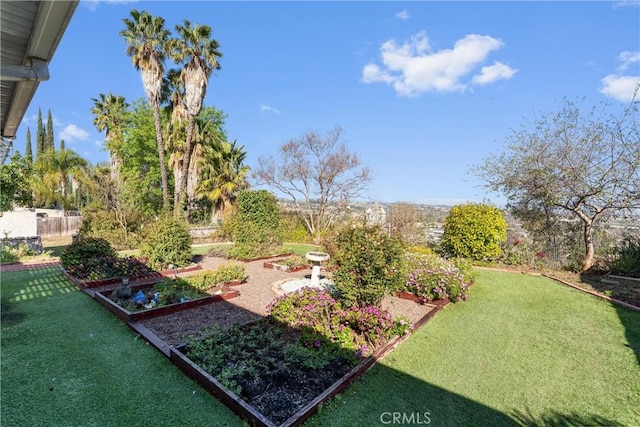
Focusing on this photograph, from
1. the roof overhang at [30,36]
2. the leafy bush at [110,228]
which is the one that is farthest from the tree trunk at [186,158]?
the roof overhang at [30,36]

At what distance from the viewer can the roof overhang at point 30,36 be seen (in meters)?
1.57

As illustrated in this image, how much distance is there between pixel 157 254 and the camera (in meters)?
7.61

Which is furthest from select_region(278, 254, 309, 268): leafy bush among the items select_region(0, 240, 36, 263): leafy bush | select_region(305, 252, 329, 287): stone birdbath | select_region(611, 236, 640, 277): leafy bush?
select_region(611, 236, 640, 277): leafy bush

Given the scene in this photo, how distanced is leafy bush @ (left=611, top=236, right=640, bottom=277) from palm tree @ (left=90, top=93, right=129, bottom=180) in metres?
25.8

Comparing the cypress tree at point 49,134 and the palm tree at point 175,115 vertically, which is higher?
the cypress tree at point 49,134

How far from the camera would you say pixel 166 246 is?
7707mm

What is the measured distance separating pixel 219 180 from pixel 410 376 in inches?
645

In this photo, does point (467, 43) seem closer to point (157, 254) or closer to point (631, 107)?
point (631, 107)

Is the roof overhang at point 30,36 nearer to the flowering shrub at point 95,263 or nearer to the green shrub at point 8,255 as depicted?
the flowering shrub at point 95,263

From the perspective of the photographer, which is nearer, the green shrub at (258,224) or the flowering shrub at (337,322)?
the flowering shrub at (337,322)

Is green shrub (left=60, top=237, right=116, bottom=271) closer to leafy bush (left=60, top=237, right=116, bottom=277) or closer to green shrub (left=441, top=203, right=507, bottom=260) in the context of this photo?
leafy bush (left=60, top=237, right=116, bottom=277)

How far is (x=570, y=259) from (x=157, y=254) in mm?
11500

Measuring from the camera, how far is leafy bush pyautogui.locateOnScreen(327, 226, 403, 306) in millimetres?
4215

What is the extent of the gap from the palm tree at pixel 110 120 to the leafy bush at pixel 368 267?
73.0ft
